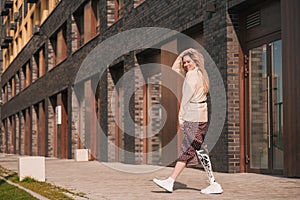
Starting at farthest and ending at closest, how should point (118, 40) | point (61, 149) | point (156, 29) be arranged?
point (61, 149) < point (118, 40) < point (156, 29)

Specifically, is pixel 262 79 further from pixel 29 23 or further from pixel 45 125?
pixel 29 23

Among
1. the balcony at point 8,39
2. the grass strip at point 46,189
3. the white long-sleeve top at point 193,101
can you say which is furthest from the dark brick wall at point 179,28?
the balcony at point 8,39

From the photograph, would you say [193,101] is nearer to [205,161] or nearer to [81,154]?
[205,161]

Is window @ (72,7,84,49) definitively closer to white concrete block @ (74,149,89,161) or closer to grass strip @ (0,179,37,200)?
white concrete block @ (74,149,89,161)

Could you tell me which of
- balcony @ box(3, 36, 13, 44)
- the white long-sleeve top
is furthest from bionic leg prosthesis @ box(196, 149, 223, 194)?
balcony @ box(3, 36, 13, 44)

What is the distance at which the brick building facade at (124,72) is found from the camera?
41.1ft

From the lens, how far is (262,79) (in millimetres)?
12227

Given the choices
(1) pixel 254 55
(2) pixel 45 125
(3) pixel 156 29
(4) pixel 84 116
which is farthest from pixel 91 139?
(1) pixel 254 55

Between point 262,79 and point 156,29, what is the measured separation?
516cm

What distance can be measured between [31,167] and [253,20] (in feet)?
16.4

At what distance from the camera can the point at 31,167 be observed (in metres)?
12.4

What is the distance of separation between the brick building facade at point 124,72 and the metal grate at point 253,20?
0.02 meters

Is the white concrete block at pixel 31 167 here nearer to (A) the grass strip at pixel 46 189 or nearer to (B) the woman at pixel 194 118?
(A) the grass strip at pixel 46 189

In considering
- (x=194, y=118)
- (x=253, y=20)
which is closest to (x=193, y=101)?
(x=194, y=118)
